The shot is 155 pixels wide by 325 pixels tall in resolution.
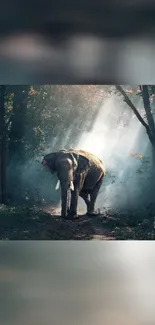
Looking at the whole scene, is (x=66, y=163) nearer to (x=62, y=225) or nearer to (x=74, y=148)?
(x=74, y=148)

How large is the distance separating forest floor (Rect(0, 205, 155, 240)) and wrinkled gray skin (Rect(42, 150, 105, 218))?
15 cm

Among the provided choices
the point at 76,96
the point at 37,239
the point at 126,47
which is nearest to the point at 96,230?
the point at 37,239

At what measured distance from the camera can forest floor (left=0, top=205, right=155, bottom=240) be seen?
8.84 metres

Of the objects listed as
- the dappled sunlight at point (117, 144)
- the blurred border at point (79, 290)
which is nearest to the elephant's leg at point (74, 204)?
the dappled sunlight at point (117, 144)

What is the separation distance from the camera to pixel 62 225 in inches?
348

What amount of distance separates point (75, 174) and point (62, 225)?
745 mm

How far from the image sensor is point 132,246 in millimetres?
8125

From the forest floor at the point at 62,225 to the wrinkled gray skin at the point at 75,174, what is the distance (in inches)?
5.9

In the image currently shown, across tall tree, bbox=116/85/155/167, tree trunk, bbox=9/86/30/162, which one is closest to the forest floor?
tree trunk, bbox=9/86/30/162

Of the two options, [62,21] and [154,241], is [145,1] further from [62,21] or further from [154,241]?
[154,241]

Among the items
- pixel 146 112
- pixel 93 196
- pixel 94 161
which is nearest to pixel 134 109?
pixel 146 112

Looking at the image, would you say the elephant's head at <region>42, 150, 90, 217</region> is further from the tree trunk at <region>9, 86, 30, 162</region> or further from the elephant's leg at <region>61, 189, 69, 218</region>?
the tree trunk at <region>9, 86, 30, 162</region>

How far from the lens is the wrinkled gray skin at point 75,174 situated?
348 inches

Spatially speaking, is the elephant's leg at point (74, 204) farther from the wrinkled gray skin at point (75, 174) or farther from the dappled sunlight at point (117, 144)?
the dappled sunlight at point (117, 144)
